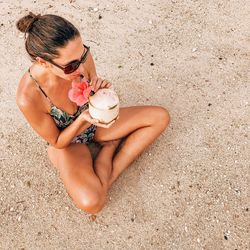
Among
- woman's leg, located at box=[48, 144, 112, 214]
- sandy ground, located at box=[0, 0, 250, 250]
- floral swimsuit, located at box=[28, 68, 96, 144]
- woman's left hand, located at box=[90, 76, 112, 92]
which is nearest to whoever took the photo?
woman's left hand, located at box=[90, 76, 112, 92]

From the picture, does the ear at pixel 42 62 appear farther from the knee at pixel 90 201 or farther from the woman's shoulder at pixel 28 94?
the knee at pixel 90 201

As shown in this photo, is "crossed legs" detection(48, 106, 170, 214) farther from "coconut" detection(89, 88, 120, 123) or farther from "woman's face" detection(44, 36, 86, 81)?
"woman's face" detection(44, 36, 86, 81)

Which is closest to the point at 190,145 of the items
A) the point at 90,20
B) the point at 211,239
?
the point at 211,239

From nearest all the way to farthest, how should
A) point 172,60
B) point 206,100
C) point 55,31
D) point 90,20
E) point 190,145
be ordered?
point 55,31 < point 190,145 < point 206,100 < point 172,60 < point 90,20

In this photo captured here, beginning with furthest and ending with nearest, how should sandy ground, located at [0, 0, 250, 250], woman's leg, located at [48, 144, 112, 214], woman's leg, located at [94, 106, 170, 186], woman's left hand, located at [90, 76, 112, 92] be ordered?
woman's leg, located at [94, 106, 170, 186], sandy ground, located at [0, 0, 250, 250], woman's leg, located at [48, 144, 112, 214], woman's left hand, located at [90, 76, 112, 92]

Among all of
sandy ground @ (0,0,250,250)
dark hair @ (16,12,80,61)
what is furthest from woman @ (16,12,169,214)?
sandy ground @ (0,0,250,250)

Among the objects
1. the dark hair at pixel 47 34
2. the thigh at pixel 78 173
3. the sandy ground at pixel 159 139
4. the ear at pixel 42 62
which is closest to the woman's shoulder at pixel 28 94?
the ear at pixel 42 62

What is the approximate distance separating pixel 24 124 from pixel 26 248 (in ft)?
3.40

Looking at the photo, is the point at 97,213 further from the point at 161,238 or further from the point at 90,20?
the point at 90,20

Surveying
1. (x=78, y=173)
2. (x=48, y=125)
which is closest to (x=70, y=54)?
(x=48, y=125)

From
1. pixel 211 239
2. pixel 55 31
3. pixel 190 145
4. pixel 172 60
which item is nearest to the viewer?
pixel 55 31

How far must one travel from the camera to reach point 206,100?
3.50 metres

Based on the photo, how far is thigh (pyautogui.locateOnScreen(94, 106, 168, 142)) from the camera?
9.83 feet

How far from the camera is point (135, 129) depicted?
10.1 feet
